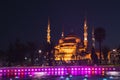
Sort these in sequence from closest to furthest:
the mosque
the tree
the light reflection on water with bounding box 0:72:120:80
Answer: the light reflection on water with bounding box 0:72:120:80
the tree
the mosque

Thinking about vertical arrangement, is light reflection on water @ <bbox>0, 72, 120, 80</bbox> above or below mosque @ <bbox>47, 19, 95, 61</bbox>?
below

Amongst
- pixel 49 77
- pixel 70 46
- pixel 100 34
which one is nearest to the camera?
pixel 49 77

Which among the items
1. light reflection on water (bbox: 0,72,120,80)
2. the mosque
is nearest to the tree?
light reflection on water (bbox: 0,72,120,80)

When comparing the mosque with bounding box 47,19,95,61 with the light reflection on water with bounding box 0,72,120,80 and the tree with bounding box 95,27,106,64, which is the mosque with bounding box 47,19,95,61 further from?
the light reflection on water with bounding box 0,72,120,80

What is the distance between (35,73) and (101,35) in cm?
4919

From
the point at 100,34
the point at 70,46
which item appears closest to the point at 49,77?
the point at 100,34

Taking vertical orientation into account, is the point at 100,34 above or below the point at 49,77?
above

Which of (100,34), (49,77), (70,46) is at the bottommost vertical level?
(49,77)

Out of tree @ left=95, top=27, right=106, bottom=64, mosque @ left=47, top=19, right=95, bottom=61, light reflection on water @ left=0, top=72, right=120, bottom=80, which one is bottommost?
light reflection on water @ left=0, top=72, right=120, bottom=80

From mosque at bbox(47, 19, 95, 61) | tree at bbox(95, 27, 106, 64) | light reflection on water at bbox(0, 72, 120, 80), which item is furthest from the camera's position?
mosque at bbox(47, 19, 95, 61)

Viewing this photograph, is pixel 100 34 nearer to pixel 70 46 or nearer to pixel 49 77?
pixel 49 77

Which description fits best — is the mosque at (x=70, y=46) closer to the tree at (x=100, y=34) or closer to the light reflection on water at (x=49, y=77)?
the tree at (x=100, y=34)

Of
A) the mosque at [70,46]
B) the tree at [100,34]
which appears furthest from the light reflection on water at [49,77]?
the mosque at [70,46]

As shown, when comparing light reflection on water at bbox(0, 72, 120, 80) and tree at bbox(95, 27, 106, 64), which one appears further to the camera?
tree at bbox(95, 27, 106, 64)
